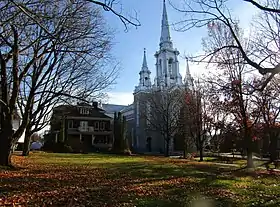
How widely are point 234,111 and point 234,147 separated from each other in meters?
23.2

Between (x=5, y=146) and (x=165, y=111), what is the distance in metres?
37.5

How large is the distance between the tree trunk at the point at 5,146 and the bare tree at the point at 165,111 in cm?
3391

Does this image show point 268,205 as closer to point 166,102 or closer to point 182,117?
point 182,117

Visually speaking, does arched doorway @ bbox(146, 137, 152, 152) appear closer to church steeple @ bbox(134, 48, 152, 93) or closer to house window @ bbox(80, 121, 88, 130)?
church steeple @ bbox(134, 48, 152, 93)

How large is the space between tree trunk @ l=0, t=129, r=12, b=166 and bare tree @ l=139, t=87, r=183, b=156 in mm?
33908

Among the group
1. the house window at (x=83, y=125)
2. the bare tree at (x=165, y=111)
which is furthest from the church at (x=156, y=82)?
the bare tree at (x=165, y=111)

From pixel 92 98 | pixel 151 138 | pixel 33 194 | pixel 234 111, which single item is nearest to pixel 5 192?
pixel 33 194

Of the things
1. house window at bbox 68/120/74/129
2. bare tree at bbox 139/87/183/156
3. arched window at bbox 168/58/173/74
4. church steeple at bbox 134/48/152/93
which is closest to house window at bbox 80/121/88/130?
house window at bbox 68/120/74/129

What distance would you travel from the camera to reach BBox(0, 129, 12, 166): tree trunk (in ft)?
55.8

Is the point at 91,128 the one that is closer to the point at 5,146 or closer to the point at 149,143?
the point at 149,143

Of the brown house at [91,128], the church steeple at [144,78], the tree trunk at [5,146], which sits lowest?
the tree trunk at [5,146]

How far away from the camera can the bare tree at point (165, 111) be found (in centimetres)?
5225

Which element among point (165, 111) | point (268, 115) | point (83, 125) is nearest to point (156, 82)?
point (83, 125)

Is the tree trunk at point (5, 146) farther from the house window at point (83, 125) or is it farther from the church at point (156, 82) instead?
the church at point (156, 82)
